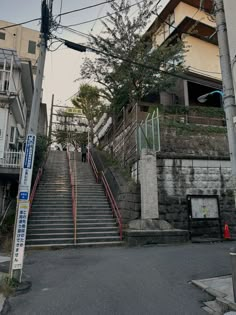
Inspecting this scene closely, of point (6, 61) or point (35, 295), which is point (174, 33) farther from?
point (35, 295)

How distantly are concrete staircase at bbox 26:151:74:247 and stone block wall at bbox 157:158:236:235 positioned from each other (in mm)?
4210

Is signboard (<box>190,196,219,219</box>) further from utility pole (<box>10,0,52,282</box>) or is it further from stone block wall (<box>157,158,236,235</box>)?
utility pole (<box>10,0,52,282</box>)

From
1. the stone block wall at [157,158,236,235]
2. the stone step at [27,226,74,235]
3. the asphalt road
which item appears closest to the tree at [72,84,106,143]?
the stone block wall at [157,158,236,235]

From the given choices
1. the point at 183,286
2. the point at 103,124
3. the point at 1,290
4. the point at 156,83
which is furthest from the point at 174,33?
Result: the point at 1,290

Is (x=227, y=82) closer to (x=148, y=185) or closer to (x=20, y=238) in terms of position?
(x=20, y=238)

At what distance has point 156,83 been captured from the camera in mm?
14188

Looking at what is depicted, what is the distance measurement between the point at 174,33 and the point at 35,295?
18267 mm

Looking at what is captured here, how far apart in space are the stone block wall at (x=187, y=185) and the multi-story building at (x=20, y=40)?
58.4ft

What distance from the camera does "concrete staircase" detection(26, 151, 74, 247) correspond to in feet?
28.0

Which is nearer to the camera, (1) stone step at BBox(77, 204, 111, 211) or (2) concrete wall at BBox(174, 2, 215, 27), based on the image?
(1) stone step at BBox(77, 204, 111, 211)

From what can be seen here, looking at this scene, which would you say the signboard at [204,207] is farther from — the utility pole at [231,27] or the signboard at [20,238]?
the signboard at [20,238]

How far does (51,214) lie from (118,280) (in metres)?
5.93

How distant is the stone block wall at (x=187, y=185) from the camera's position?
1034 centimetres

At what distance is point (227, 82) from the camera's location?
4.40 m
